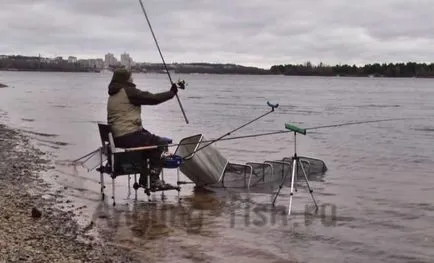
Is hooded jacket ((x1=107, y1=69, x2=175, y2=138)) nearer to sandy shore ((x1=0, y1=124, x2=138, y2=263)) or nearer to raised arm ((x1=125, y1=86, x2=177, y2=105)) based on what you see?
raised arm ((x1=125, y1=86, x2=177, y2=105))

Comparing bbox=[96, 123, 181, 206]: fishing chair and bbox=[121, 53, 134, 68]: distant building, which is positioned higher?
bbox=[121, 53, 134, 68]: distant building

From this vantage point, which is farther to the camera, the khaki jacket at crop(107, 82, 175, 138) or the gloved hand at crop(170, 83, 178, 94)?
the khaki jacket at crop(107, 82, 175, 138)

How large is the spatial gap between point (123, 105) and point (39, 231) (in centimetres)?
267

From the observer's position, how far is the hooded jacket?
33.1 feet

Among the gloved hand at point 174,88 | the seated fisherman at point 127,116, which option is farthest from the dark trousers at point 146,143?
the gloved hand at point 174,88

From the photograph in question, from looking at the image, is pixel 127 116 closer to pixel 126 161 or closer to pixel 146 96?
pixel 146 96

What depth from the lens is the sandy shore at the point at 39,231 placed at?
7250 mm

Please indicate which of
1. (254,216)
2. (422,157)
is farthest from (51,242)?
(422,157)

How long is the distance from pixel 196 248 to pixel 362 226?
125 inches

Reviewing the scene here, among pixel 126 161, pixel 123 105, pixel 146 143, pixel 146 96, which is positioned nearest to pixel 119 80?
pixel 123 105

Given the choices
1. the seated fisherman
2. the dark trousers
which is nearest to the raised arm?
the seated fisherman

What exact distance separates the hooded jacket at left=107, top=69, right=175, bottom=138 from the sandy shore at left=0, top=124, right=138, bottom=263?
5.41 feet

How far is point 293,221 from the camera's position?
405 inches

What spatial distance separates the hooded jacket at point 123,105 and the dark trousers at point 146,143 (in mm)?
84
